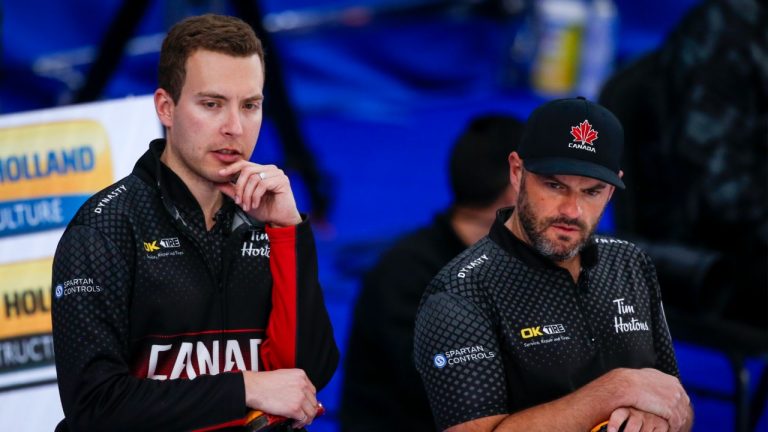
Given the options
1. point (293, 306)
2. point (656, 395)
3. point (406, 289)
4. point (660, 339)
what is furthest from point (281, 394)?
point (406, 289)

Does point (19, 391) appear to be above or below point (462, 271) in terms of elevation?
below

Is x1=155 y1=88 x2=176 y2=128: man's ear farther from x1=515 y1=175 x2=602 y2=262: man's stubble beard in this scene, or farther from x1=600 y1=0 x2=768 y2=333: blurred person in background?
x1=600 y1=0 x2=768 y2=333: blurred person in background

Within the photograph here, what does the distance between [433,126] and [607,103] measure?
5184mm

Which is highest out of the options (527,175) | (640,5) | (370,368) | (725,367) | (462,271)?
(640,5)

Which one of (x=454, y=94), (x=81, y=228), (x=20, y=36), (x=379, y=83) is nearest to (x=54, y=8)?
(x=20, y=36)

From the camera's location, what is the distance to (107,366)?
2566 millimetres

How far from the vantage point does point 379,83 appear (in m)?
10.6

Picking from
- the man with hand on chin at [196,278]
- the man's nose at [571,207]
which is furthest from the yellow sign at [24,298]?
the man's nose at [571,207]

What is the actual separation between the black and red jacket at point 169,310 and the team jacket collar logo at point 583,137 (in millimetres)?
640

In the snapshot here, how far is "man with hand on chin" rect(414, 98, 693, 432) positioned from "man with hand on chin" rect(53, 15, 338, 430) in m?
0.31

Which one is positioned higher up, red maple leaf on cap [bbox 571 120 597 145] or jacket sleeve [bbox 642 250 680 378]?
red maple leaf on cap [bbox 571 120 597 145]

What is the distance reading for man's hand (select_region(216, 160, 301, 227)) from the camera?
8.73 feet

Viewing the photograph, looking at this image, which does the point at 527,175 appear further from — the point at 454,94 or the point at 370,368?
the point at 454,94

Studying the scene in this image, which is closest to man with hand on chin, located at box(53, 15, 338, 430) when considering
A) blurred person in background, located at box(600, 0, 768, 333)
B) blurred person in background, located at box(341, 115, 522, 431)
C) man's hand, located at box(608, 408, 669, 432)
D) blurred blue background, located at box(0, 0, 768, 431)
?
man's hand, located at box(608, 408, 669, 432)
